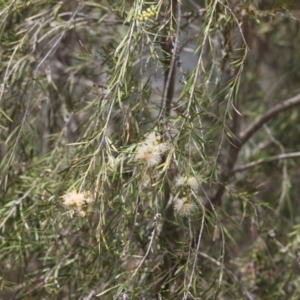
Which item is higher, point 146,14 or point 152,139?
point 146,14

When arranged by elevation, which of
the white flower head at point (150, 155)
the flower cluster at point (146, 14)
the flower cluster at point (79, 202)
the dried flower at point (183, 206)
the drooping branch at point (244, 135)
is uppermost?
the flower cluster at point (146, 14)

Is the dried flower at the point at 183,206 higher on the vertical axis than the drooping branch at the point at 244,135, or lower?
higher

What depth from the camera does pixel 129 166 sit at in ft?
4.77

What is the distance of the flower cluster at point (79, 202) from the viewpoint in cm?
125

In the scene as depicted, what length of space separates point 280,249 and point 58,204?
2.71 feet

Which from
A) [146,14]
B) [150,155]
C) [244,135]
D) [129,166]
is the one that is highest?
[146,14]

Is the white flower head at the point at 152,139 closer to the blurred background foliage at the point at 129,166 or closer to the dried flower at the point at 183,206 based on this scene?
the blurred background foliage at the point at 129,166

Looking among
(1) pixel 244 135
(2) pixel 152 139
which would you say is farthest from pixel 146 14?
(1) pixel 244 135

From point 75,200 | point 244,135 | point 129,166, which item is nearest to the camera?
point 75,200

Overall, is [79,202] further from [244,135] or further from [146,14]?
[244,135]

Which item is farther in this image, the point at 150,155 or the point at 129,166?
the point at 129,166

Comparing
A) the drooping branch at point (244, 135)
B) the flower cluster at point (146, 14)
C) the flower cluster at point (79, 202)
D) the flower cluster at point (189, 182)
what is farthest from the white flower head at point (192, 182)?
the drooping branch at point (244, 135)

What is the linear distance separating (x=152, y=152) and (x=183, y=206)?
0.14 meters

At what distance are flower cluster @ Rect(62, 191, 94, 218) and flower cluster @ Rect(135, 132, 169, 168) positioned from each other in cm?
13
